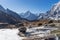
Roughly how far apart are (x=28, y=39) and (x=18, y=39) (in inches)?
71.7

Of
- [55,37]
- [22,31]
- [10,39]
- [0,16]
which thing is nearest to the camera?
[10,39]

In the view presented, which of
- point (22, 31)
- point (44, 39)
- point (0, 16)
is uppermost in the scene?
point (0, 16)

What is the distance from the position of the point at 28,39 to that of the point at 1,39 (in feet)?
15.6

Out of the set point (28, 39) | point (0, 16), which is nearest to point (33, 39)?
point (28, 39)

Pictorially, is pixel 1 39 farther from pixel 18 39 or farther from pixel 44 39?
pixel 44 39

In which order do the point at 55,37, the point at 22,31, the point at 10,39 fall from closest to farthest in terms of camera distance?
the point at 10,39 < the point at 55,37 < the point at 22,31

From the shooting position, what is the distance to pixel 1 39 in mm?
27922

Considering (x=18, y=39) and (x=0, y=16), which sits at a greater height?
(x=0, y=16)

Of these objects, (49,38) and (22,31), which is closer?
(49,38)

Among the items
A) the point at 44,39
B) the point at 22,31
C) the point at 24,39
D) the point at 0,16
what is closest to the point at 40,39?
the point at 44,39

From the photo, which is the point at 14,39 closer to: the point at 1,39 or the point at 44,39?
the point at 1,39

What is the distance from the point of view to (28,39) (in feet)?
94.8

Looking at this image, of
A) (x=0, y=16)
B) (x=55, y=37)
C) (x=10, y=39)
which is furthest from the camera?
(x=0, y=16)

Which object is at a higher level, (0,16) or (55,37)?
(0,16)
